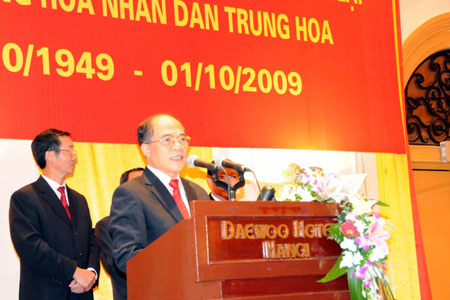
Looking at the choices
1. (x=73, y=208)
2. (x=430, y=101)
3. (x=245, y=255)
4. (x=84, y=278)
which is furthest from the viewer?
(x=430, y=101)

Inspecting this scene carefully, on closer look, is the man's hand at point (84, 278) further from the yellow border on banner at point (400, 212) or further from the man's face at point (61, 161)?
the yellow border on banner at point (400, 212)

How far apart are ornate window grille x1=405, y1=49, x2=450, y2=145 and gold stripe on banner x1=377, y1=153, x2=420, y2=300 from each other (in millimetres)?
870

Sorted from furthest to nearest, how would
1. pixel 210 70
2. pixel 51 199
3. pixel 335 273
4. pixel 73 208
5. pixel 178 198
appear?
pixel 210 70 < pixel 73 208 < pixel 51 199 < pixel 178 198 < pixel 335 273

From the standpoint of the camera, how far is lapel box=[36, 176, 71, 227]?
11.7 ft

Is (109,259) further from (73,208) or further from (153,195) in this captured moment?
(153,195)

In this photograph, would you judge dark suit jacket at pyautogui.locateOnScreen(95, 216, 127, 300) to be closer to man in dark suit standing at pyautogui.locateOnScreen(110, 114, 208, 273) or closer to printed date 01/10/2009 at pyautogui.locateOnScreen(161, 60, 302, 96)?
man in dark suit standing at pyautogui.locateOnScreen(110, 114, 208, 273)

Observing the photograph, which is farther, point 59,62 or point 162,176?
point 59,62

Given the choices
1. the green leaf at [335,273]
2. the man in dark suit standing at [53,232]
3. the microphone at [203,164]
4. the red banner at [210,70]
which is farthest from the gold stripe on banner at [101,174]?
the green leaf at [335,273]

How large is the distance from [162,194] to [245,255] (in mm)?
730

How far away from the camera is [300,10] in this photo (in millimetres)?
4879

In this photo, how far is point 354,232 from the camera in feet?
6.98

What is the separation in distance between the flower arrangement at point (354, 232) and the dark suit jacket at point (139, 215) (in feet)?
1.73

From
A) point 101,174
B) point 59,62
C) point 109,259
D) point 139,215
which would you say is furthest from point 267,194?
point 101,174

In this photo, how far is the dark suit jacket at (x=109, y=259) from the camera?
10.7 feet
